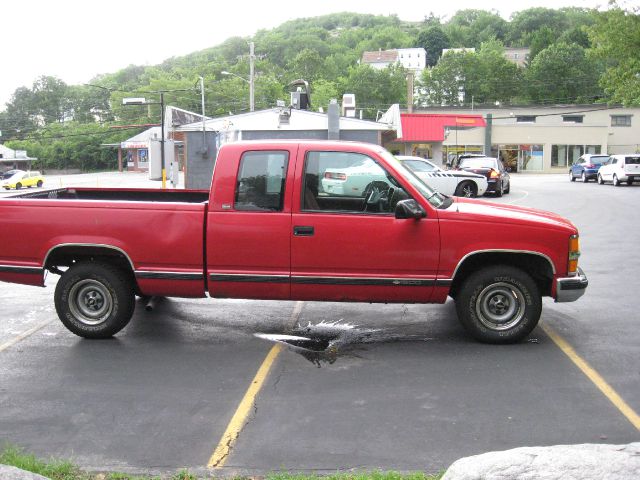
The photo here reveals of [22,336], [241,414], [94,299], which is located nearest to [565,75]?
[94,299]

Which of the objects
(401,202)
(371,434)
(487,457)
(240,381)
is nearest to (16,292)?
(240,381)

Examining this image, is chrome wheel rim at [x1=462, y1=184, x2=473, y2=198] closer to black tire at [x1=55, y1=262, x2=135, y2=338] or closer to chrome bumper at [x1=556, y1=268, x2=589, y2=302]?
chrome bumper at [x1=556, y1=268, x2=589, y2=302]

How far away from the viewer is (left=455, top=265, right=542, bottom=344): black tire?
264 inches

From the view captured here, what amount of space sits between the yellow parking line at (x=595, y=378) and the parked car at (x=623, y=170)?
28.7m

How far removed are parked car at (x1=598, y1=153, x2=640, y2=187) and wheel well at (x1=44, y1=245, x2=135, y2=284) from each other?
30981 mm

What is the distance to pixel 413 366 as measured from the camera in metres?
6.23

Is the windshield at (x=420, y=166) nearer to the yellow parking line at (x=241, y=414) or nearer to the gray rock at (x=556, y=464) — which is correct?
the yellow parking line at (x=241, y=414)

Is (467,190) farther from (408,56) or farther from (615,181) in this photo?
(408,56)

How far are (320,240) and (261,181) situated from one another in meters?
0.82

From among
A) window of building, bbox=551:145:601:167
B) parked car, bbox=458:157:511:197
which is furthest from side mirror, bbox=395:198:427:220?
window of building, bbox=551:145:601:167

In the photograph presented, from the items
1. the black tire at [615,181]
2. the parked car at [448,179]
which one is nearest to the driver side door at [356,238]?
the parked car at [448,179]

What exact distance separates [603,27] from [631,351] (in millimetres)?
23511

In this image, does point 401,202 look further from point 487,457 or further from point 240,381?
point 487,457

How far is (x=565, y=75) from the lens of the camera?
354 ft
